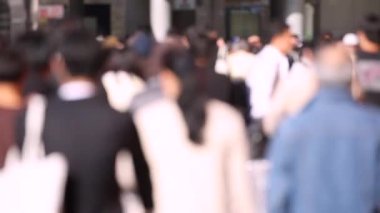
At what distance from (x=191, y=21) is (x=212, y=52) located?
2748 cm

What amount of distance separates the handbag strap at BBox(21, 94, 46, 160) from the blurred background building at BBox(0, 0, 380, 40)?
1067 inches

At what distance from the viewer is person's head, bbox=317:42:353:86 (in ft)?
16.5

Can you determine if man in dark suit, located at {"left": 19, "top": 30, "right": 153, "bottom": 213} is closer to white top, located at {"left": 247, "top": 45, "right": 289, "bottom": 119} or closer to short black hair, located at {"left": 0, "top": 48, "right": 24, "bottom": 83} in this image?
short black hair, located at {"left": 0, "top": 48, "right": 24, "bottom": 83}

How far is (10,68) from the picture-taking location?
225 inches

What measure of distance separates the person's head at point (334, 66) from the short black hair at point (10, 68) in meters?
1.57

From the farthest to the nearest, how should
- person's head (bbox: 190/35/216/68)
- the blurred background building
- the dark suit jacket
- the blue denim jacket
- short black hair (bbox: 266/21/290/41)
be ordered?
the blurred background building
short black hair (bbox: 266/21/290/41)
person's head (bbox: 190/35/216/68)
the dark suit jacket
the blue denim jacket

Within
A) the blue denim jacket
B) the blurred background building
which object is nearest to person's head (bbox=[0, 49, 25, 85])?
the blue denim jacket

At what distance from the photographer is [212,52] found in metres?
9.02

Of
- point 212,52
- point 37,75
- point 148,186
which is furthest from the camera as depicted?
point 212,52

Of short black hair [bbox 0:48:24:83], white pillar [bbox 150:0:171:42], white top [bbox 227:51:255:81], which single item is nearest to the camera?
short black hair [bbox 0:48:24:83]

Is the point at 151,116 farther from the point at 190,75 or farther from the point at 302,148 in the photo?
the point at 302,148

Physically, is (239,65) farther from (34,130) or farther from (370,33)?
(34,130)

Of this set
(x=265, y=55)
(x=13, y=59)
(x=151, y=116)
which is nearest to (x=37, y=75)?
(x=13, y=59)

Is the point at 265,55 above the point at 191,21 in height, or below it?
above
